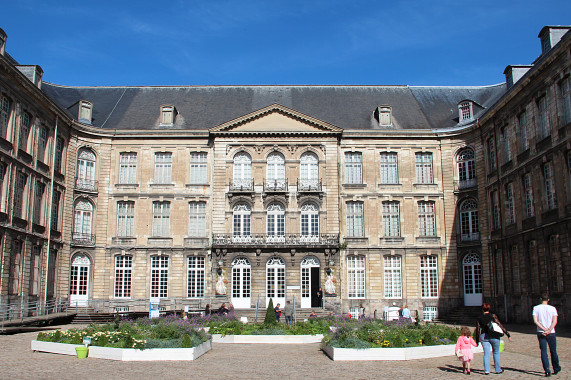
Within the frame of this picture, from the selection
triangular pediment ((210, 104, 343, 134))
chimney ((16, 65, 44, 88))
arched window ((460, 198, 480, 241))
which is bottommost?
arched window ((460, 198, 480, 241))

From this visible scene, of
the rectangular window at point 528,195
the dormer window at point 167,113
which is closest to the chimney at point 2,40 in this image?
the dormer window at point 167,113

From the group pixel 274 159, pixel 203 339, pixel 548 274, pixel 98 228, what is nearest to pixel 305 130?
pixel 274 159

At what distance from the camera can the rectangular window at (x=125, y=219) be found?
114ft

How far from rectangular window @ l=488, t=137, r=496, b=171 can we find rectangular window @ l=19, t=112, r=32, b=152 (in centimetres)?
2405

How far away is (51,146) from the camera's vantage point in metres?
31.4

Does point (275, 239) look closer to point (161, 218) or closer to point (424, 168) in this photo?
point (161, 218)

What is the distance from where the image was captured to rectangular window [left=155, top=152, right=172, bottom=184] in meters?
35.6

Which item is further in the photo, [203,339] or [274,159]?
[274,159]

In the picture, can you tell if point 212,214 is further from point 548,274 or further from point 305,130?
point 548,274

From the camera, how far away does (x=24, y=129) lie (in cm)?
2859

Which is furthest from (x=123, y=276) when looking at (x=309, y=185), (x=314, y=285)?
(x=309, y=185)

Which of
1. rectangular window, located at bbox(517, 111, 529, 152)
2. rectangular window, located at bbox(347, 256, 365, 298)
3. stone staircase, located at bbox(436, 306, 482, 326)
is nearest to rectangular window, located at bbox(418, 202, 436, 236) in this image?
rectangular window, located at bbox(347, 256, 365, 298)

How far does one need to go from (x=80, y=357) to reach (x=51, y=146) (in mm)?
18305

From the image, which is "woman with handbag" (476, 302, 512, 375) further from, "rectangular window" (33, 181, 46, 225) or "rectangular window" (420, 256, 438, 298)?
"rectangular window" (33, 181, 46, 225)
